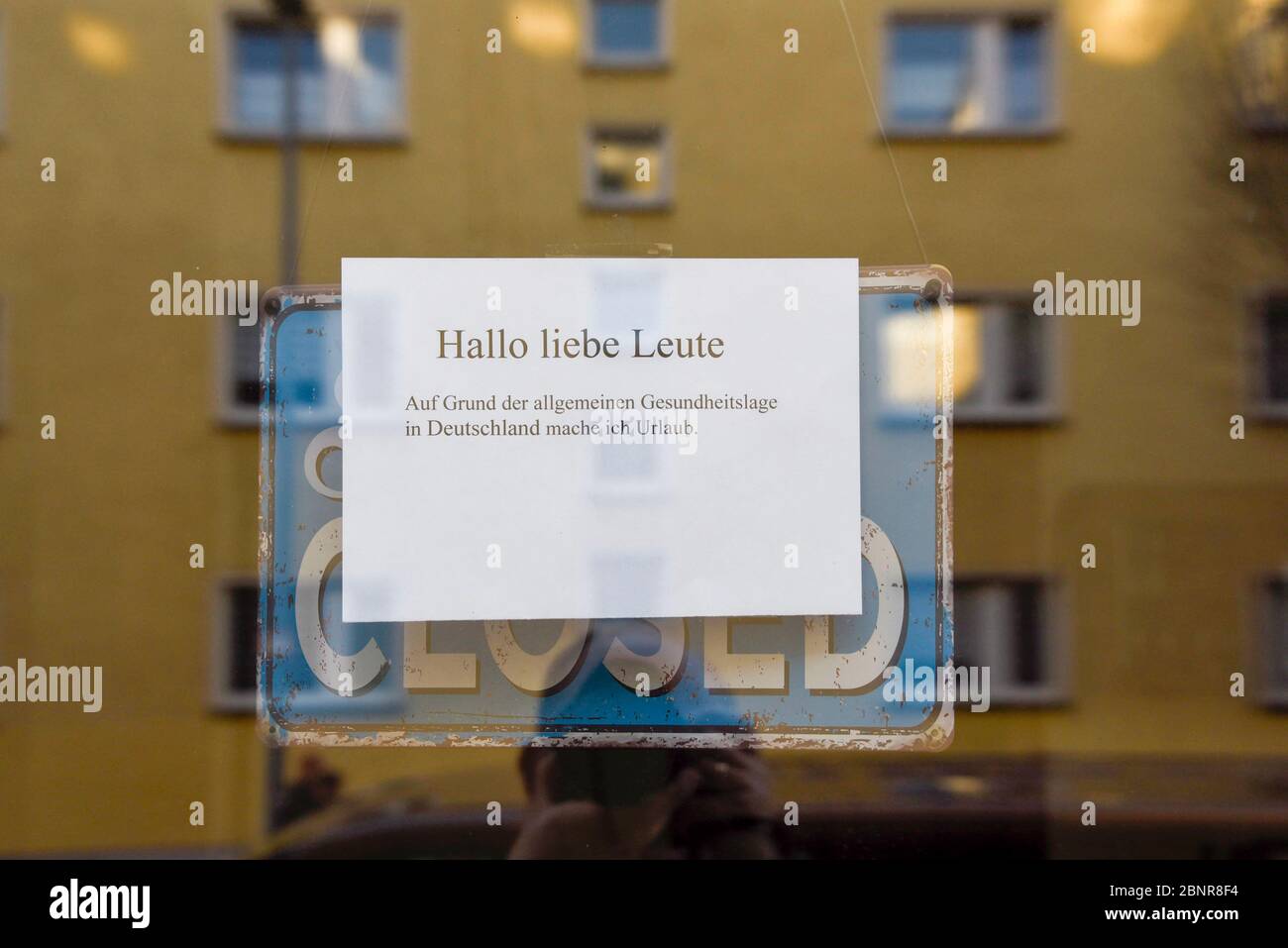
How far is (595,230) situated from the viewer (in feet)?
6.62

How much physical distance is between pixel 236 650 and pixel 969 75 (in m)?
1.55

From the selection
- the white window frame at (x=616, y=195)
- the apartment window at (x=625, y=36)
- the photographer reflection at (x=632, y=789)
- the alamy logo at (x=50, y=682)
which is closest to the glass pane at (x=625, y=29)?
the apartment window at (x=625, y=36)

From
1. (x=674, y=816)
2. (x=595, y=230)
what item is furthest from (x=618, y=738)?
(x=595, y=230)

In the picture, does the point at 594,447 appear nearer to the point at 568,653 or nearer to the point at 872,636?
the point at 568,653

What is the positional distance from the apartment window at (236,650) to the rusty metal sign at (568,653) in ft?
0.07

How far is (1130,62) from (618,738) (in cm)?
143

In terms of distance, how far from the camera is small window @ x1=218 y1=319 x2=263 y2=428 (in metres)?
2.00

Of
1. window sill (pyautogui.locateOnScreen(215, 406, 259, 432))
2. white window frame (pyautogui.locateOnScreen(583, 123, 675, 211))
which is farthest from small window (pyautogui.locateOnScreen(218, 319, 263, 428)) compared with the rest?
white window frame (pyautogui.locateOnScreen(583, 123, 675, 211))

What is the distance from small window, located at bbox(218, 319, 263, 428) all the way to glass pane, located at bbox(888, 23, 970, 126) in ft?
3.73

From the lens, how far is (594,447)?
1.99 meters

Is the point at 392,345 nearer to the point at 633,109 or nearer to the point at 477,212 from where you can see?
the point at 477,212
